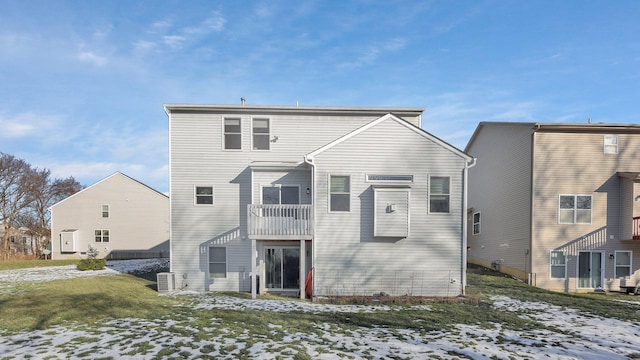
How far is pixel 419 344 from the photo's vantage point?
7082mm

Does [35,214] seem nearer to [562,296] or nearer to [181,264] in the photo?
[181,264]

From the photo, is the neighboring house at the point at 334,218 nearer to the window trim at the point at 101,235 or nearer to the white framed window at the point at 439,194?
the white framed window at the point at 439,194

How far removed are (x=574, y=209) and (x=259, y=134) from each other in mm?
15532

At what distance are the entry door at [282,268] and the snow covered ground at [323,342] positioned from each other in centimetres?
499

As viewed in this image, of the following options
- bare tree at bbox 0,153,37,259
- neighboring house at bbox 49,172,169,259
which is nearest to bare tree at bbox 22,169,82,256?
bare tree at bbox 0,153,37,259

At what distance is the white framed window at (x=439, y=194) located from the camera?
41.5 ft

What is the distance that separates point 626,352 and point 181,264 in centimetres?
1421

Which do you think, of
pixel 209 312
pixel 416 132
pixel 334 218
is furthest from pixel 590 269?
pixel 209 312

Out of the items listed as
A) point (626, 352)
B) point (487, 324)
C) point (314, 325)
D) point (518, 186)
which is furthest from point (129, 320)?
point (518, 186)

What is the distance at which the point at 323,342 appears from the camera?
7113mm

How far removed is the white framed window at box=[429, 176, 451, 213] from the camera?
12648 mm

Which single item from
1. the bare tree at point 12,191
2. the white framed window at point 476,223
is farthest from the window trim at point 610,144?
the bare tree at point 12,191

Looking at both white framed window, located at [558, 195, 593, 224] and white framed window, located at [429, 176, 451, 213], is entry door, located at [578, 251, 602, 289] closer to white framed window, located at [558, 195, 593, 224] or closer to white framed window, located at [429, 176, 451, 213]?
white framed window, located at [558, 195, 593, 224]

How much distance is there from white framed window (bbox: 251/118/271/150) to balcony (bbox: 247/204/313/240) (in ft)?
9.75
